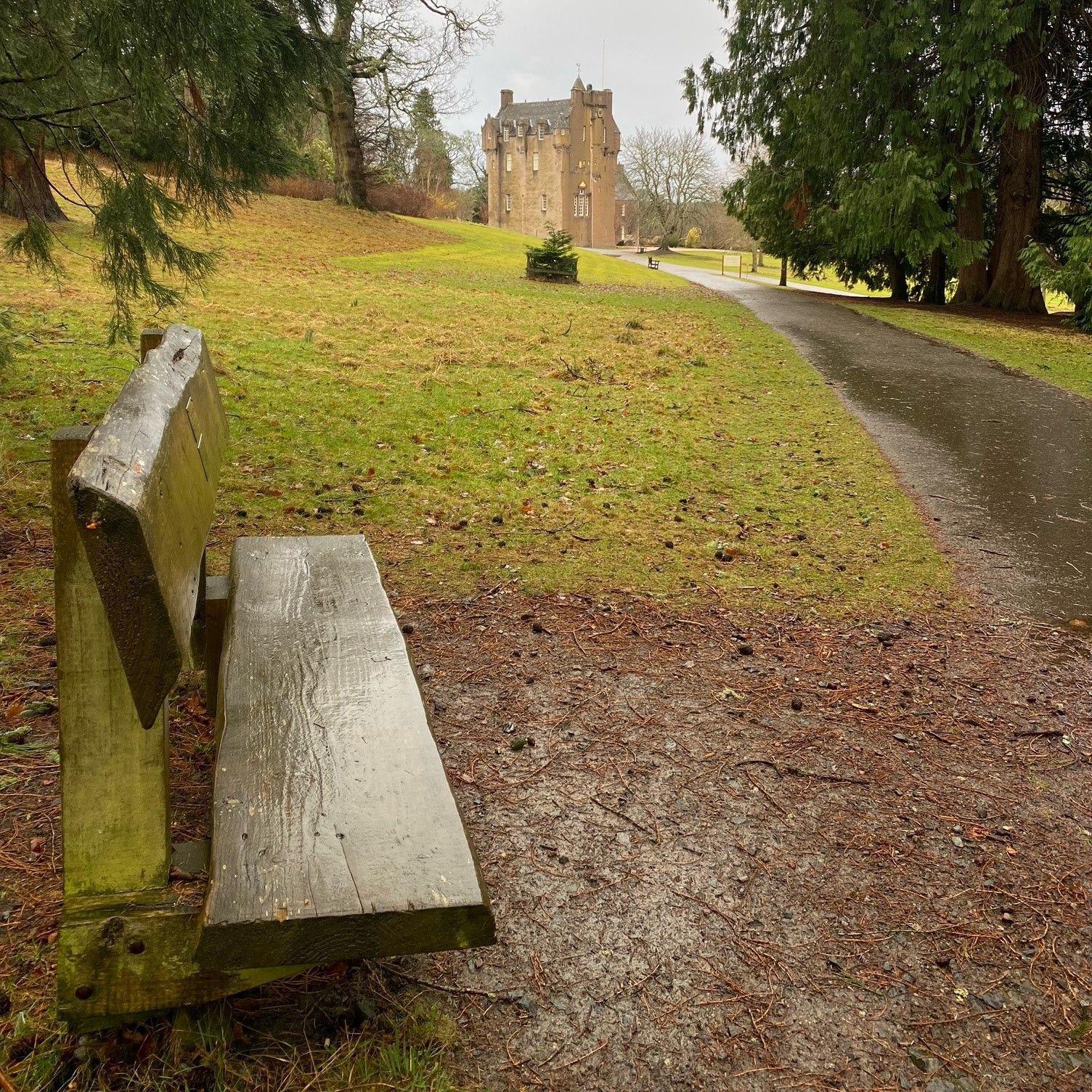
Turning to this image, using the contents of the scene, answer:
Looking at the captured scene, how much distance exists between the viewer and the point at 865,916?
2.90 metres

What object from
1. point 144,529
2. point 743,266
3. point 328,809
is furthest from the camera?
point 743,266

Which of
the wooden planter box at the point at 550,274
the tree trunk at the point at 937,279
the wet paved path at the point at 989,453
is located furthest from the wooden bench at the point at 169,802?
the tree trunk at the point at 937,279

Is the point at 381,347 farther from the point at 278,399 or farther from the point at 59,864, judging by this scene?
the point at 59,864

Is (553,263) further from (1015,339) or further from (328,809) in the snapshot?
(328,809)

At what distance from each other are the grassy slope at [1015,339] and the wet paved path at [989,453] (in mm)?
561

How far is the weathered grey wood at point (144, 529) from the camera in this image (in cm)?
155

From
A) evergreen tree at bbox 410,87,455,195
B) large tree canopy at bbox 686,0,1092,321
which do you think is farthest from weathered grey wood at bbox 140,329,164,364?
evergreen tree at bbox 410,87,455,195

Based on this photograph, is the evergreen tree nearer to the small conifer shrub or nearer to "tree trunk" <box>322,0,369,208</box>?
"tree trunk" <box>322,0,369,208</box>

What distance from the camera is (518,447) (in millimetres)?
8531

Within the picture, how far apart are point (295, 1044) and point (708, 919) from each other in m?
1.20

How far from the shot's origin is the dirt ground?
95.0 inches

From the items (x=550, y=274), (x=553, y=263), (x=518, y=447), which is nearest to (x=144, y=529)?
(x=518, y=447)

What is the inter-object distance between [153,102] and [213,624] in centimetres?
334

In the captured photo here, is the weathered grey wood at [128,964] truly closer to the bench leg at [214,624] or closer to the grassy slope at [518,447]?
the bench leg at [214,624]
